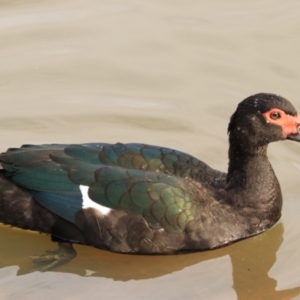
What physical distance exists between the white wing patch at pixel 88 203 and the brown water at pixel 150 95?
46 centimetres

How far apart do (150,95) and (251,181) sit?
2338 mm

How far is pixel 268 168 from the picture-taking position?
24.8 feet

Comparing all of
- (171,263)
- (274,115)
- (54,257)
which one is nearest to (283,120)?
(274,115)

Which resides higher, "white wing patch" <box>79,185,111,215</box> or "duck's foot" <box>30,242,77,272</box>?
Answer: "white wing patch" <box>79,185,111,215</box>

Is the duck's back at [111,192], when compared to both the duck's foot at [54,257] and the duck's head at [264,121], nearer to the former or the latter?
the duck's foot at [54,257]

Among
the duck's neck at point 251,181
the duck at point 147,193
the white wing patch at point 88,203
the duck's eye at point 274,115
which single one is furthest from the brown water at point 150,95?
the duck's eye at point 274,115

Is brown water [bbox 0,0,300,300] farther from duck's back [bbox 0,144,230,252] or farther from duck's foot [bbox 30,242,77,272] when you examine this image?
duck's back [bbox 0,144,230,252]

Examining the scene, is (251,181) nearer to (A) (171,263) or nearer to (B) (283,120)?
(B) (283,120)

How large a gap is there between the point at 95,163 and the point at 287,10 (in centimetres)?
487

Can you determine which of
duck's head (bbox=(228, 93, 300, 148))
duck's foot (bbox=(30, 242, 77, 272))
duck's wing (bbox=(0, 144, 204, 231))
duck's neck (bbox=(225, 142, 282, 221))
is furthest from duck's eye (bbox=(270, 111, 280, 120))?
duck's foot (bbox=(30, 242, 77, 272))

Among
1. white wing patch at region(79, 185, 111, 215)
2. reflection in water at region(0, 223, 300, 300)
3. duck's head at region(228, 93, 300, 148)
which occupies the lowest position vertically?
reflection in water at region(0, 223, 300, 300)

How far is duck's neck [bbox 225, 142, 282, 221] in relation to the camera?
7457 mm

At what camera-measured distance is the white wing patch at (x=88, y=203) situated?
7.07m

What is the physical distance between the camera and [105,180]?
711 centimetres
